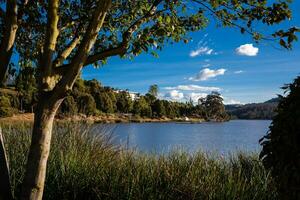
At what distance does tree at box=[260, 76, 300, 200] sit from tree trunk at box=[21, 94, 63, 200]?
7.80ft

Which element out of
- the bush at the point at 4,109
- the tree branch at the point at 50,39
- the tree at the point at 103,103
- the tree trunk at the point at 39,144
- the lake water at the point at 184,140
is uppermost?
Result: the tree at the point at 103,103

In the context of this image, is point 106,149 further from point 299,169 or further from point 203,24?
point 299,169

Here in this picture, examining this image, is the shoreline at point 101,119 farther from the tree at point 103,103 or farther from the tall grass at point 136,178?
the tall grass at point 136,178

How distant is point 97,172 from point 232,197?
7.50 feet

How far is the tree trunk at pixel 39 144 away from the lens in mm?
4723

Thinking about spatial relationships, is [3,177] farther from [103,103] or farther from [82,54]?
[103,103]

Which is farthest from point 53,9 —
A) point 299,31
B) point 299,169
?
point 299,169

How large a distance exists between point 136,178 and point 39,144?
247 cm

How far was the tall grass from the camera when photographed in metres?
6.64

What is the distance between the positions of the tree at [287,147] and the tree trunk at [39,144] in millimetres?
2378

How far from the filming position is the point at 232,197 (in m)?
6.48

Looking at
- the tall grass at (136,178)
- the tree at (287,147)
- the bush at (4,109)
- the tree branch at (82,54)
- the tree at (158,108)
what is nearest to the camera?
the tree at (287,147)

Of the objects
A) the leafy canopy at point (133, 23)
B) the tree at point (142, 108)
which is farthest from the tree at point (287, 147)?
the tree at point (142, 108)

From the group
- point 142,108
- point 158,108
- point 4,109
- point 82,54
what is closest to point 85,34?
point 82,54
